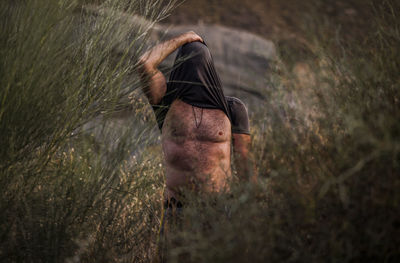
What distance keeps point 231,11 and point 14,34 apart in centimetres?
1893

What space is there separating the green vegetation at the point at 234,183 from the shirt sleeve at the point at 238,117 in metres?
0.39

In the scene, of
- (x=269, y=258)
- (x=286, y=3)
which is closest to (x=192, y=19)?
(x=286, y=3)

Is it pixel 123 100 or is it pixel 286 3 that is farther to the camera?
pixel 286 3

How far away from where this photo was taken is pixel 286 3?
21.3m

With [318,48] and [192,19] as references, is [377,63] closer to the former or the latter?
[318,48]

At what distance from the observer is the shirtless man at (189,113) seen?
293cm

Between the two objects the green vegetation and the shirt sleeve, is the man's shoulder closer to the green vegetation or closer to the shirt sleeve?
the shirt sleeve

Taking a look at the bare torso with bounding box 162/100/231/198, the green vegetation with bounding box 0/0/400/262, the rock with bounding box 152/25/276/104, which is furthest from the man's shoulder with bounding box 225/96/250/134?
the rock with bounding box 152/25/276/104

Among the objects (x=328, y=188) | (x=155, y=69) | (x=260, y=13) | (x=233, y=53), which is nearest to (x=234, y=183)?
(x=328, y=188)

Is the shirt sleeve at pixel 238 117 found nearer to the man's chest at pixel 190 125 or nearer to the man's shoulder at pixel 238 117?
the man's shoulder at pixel 238 117

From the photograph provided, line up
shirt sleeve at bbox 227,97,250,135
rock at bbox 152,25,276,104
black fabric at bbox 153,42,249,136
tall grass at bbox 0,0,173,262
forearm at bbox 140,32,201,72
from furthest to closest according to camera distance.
→ rock at bbox 152,25,276,104, shirt sleeve at bbox 227,97,250,135, black fabric at bbox 153,42,249,136, forearm at bbox 140,32,201,72, tall grass at bbox 0,0,173,262

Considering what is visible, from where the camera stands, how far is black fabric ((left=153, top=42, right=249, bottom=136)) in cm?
301

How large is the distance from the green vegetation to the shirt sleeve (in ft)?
1.29

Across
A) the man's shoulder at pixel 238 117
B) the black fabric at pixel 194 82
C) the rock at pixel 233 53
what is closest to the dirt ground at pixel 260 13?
the rock at pixel 233 53
